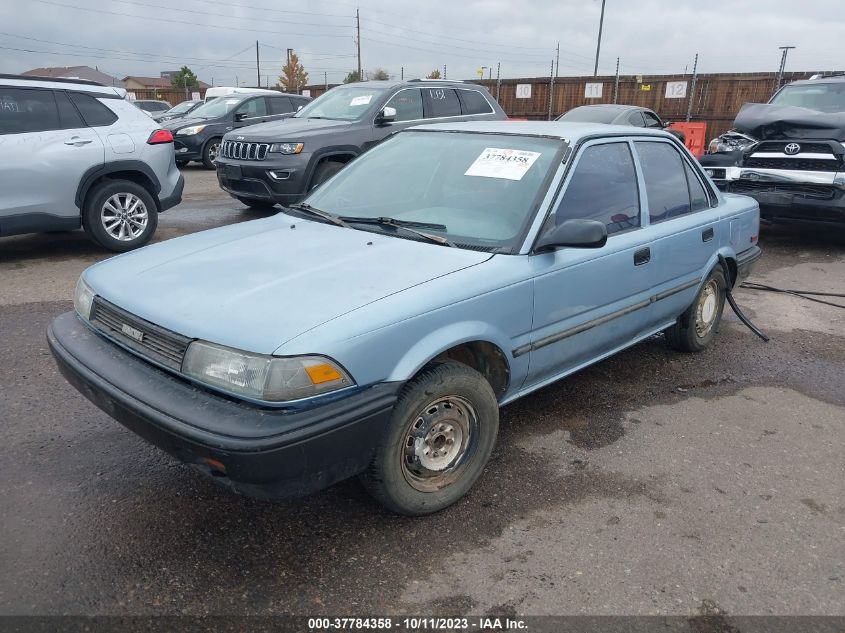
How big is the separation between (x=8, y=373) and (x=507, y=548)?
3.35 meters

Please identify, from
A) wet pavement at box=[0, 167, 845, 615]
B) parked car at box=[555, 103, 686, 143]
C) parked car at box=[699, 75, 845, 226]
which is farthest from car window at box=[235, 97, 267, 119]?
wet pavement at box=[0, 167, 845, 615]

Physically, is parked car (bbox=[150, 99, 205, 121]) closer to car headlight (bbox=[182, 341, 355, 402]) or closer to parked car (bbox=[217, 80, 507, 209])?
parked car (bbox=[217, 80, 507, 209])

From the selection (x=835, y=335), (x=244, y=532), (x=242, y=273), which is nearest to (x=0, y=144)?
(x=242, y=273)

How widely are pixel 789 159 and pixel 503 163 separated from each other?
608 centimetres

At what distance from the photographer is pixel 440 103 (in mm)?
9578

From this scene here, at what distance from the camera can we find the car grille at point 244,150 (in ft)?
27.2

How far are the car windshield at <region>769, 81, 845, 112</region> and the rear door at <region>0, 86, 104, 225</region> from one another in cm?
881

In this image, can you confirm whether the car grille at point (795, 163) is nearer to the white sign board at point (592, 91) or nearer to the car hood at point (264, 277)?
the car hood at point (264, 277)

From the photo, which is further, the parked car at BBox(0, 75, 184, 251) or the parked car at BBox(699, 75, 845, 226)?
the parked car at BBox(699, 75, 845, 226)

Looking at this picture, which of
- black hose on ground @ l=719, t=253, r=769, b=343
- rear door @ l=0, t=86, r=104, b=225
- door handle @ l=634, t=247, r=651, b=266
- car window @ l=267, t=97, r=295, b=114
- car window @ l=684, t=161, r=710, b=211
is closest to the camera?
door handle @ l=634, t=247, r=651, b=266

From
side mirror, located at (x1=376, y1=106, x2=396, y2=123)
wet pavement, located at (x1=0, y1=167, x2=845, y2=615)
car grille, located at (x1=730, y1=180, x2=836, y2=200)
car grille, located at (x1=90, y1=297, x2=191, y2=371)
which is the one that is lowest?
wet pavement, located at (x1=0, y1=167, x2=845, y2=615)

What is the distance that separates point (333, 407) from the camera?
2.38 m

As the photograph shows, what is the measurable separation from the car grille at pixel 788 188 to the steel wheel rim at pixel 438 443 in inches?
263

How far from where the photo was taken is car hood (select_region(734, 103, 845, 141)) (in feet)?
25.5
